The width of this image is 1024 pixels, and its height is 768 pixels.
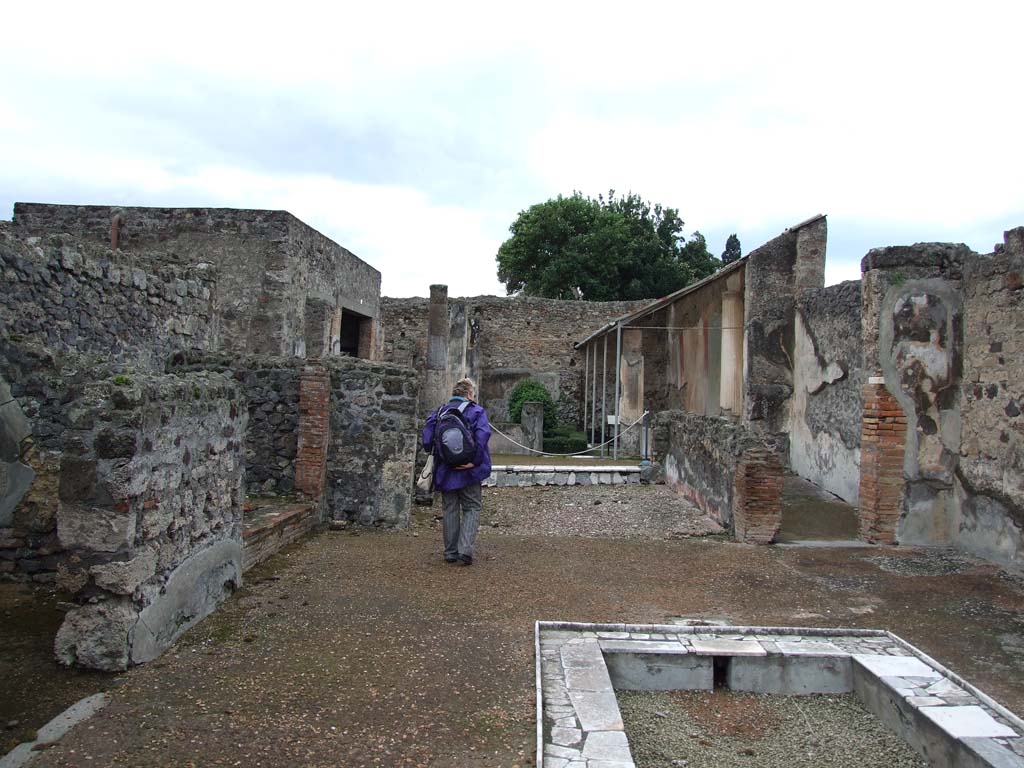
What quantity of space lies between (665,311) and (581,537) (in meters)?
11.4

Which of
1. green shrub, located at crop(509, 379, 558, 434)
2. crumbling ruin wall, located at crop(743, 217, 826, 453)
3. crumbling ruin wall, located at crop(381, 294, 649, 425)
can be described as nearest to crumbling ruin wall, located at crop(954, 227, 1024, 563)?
crumbling ruin wall, located at crop(743, 217, 826, 453)

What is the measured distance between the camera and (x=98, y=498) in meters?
3.90

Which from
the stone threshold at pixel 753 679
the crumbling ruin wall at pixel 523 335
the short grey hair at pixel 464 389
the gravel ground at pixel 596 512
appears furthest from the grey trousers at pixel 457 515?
the crumbling ruin wall at pixel 523 335

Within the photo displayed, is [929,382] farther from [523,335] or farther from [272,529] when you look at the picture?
[523,335]

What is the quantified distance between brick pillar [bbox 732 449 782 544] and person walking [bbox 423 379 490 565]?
2.78 meters

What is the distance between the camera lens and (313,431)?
7.89 meters

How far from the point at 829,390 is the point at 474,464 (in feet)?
21.5

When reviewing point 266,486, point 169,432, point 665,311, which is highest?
point 665,311

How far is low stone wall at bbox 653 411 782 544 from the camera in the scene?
7871mm

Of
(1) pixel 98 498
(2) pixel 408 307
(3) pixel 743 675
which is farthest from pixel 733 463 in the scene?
(2) pixel 408 307

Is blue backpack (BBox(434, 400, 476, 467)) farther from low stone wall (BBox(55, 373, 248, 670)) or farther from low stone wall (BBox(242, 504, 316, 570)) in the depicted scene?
low stone wall (BBox(55, 373, 248, 670))

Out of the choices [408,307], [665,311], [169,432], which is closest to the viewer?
[169,432]

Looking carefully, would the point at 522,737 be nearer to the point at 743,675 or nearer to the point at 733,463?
the point at 743,675

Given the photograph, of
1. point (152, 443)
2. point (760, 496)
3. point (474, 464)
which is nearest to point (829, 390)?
point (760, 496)
